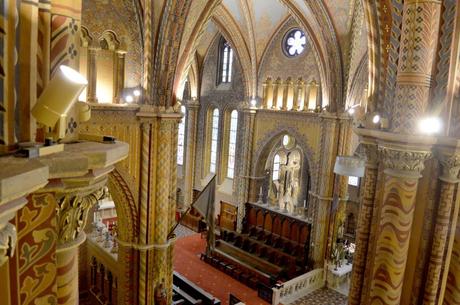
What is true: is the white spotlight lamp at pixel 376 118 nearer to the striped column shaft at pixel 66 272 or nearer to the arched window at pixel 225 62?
the striped column shaft at pixel 66 272

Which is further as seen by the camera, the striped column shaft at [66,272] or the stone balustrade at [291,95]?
the stone balustrade at [291,95]

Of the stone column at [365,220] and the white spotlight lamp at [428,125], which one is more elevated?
the white spotlight lamp at [428,125]

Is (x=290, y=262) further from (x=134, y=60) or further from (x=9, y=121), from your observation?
(x=9, y=121)

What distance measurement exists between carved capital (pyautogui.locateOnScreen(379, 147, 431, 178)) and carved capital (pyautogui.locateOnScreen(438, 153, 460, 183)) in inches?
8.5

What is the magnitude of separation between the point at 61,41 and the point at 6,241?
1.22 metres

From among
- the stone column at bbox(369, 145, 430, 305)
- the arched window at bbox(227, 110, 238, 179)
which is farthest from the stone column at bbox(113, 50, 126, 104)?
Result: the arched window at bbox(227, 110, 238, 179)

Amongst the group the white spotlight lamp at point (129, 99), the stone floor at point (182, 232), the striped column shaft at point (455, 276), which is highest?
the white spotlight lamp at point (129, 99)

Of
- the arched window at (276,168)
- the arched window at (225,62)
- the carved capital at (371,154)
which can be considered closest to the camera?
the carved capital at (371,154)

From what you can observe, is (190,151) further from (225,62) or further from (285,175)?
(285,175)

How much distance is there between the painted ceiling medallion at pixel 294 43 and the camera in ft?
46.5

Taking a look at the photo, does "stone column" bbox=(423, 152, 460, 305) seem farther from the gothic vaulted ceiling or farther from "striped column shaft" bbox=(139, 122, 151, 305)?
the gothic vaulted ceiling

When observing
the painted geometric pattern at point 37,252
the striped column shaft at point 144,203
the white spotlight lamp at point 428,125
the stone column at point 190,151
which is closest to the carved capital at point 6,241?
the painted geometric pattern at point 37,252

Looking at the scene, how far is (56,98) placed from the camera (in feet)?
6.34

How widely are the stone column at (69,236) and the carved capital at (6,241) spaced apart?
0.60 metres
